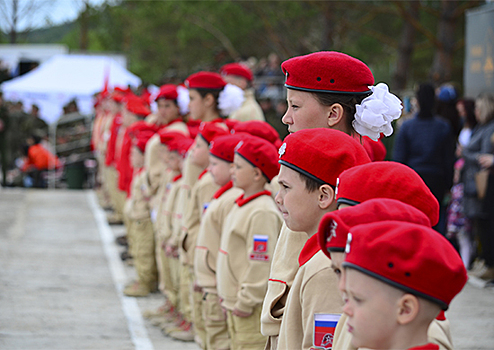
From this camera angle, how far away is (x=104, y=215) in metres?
13.9

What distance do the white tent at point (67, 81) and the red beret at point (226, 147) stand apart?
1612 centimetres

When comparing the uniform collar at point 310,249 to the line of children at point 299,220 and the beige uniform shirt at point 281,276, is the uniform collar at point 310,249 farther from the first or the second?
the beige uniform shirt at point 281,276

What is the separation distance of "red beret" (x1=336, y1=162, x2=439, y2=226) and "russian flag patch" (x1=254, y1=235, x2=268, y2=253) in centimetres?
177

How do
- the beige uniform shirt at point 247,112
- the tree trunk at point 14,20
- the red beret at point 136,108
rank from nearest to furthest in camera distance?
1. the beige uniform shirt at point 247,112
2. the red beret at point 136,108
3. the tree trunk at point 14,20

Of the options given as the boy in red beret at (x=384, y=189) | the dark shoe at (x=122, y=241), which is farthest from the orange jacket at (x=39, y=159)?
the boy in red beret at (x=384, y=189)

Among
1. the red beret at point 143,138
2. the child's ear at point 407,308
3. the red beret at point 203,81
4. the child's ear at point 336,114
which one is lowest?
the red beret at point 143,138

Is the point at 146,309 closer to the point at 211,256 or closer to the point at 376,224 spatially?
the point at 211,256

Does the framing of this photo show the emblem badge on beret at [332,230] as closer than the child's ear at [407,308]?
No

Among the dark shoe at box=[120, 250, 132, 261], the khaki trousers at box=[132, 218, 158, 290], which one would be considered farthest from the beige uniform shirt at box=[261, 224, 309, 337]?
the dark shoe at box=[120, 250, 132, 261]

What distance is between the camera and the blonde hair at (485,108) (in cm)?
754

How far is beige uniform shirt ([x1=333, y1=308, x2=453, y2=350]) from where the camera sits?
1945 millimetres

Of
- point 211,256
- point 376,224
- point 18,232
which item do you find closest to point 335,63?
point 376,224

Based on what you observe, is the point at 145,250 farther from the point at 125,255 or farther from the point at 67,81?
the point at 67,81

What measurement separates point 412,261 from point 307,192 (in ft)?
3.28
